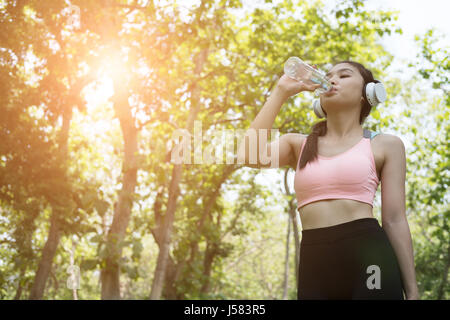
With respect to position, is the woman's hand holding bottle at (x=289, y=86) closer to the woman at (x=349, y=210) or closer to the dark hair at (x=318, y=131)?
the woman at (x=349, y=210)

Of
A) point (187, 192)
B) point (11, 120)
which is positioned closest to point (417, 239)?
point (187, 192)

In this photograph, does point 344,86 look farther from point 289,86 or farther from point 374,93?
point 289,86

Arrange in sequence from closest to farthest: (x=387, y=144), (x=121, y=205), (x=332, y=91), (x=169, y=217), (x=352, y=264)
Answer: (x=352, y=264)
(x=387, y=144)
(x=332, y=91)
(x=121, y=205)
(x=169, y=217)

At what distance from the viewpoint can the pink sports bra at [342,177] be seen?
1968mm

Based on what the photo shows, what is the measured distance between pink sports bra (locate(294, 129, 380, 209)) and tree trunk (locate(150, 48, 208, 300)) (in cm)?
764

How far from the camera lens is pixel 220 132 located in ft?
44.7

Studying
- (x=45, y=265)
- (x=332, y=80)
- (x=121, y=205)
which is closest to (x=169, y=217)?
(x=121, y=205)

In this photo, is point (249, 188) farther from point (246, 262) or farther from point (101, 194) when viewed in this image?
point (246, 262)

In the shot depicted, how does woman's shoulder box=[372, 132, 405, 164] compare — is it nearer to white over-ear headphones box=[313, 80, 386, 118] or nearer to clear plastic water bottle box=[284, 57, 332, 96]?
white over-ear headphones box=[313, 80, 386, 118]

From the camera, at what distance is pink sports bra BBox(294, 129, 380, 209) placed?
1.97 m

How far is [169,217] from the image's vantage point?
385 inches

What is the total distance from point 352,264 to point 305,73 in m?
0.94

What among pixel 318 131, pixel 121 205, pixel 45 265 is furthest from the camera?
pixel 45 265
